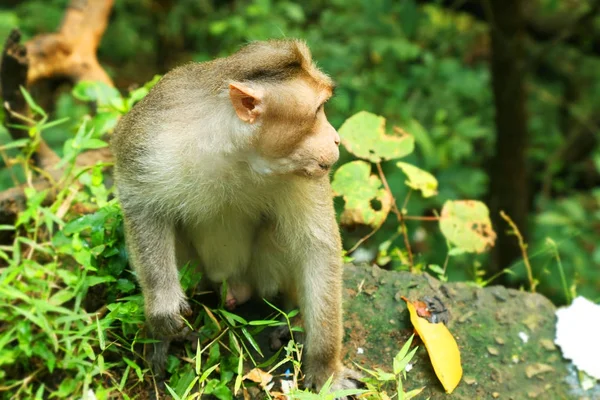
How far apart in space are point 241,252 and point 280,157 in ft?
2.34

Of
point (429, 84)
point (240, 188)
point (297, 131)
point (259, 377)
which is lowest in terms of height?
point (429, 84)

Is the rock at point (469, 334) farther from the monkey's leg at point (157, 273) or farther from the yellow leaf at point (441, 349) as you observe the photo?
the monkey's leg at point (157, 273)

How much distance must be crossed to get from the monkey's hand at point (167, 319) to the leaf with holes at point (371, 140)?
146cm

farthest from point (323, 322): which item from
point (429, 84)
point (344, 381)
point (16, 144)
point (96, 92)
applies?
point (429, 84)

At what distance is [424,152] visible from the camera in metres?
5.38

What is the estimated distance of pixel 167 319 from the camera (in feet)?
9.72

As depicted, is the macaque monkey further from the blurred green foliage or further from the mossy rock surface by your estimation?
the blurred green foliage

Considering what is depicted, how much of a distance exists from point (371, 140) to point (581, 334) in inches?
60.1

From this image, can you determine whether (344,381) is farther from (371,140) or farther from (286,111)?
(371,140)

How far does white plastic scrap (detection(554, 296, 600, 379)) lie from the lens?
3.38 meters

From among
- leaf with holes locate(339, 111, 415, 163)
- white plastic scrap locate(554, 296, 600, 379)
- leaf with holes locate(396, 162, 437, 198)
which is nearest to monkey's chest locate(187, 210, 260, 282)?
leaf with holes locate(339, 111, 415, 163)

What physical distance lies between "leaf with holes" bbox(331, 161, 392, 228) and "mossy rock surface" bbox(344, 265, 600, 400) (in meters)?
0.33

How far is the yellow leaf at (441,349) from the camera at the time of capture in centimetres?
306

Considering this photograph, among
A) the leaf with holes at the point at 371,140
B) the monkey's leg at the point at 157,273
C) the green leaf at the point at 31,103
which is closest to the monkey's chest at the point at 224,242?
the monkey's leg at the point at 157,273
